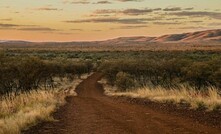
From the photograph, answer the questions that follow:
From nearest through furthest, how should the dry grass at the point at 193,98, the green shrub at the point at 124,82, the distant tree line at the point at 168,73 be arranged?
the dry grass at the point at 193,98, the distant tree line at the point at 168,73, the green shrub at the point at 124,82

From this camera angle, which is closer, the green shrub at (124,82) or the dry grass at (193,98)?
the dry grass at (193,98)

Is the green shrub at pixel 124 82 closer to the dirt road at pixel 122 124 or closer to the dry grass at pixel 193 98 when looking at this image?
the dry grass at pixel 193 98

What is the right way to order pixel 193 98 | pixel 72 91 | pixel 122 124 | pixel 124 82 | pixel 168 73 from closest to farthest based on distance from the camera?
1. pixel 122 124
2. pixel 193 98
3. pixel 72 91
4. pixel 124 82
5. pixel 168 73

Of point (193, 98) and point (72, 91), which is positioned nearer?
point (193, 98)

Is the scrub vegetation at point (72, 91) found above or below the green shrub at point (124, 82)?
above

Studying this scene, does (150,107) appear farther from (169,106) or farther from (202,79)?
(202,79)

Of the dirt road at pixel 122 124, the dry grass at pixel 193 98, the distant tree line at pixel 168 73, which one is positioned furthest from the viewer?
the distant tree line at pixel 168 73

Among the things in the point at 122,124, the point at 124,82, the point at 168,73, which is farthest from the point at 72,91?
the point at 122,124

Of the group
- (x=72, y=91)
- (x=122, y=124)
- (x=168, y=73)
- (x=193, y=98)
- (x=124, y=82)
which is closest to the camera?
(x=122, y=124)

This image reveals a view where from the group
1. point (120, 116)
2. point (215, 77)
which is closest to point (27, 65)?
point (215, 77)

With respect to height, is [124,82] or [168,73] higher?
[168,73]

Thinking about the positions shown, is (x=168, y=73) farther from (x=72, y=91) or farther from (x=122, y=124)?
(x=122, y=124)

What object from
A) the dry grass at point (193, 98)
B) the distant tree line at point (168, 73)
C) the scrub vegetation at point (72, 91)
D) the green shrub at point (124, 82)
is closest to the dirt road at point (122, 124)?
the scrub vegetation at point (72, 91)

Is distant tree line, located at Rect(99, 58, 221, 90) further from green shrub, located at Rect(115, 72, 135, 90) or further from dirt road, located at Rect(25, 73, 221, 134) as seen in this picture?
dirt road, located at Rect(25, 73, 221, 134)
